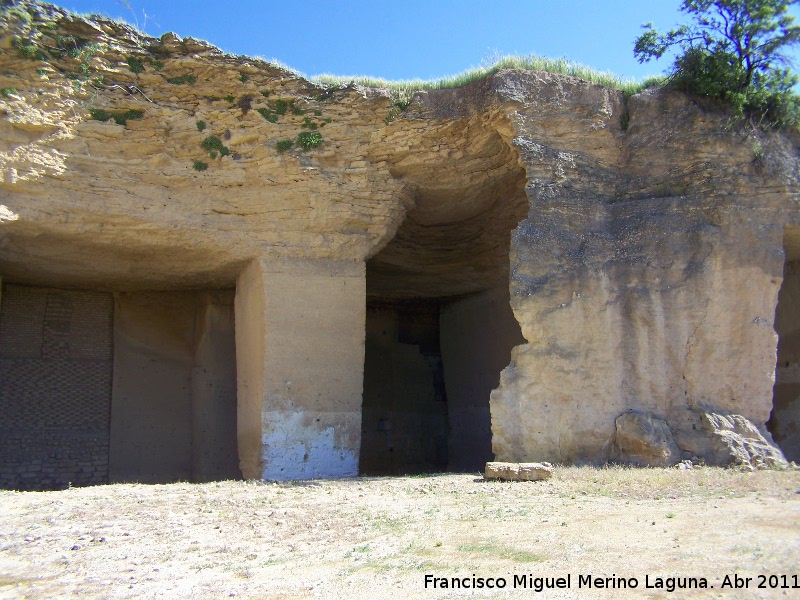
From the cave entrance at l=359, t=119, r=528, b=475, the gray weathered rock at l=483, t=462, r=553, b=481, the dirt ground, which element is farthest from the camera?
the cave entrance at l=359, t=119, r=528, b=475

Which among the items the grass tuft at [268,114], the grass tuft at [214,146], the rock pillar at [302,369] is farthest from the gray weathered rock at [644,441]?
the grass tuft at [214,146]

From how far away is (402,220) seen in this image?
35.7ft

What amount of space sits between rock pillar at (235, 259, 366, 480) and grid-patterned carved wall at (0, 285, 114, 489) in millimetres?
3011

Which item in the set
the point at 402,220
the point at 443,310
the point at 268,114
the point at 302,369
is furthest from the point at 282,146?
the point at 443,310

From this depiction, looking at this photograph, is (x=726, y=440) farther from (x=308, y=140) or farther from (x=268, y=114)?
(x=268, y=114)

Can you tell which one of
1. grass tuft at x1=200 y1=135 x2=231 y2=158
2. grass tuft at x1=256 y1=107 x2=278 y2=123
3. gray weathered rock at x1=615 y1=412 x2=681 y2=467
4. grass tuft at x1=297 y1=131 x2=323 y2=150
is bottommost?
gray weathered rock at x1=615 y1=412 x2=681 y2=467

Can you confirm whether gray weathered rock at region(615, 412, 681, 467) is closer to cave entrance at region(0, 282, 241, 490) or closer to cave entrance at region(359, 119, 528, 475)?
cave entrance at region(359, 119, 528, 475)

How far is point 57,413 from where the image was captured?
464 inches

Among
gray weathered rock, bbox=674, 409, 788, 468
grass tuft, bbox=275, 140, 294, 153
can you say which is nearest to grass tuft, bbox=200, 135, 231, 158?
grass tuft, bbox=275, 140, 294, 153

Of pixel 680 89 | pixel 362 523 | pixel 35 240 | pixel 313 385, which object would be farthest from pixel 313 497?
pixel 680 89

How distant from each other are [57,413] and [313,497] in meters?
6.29

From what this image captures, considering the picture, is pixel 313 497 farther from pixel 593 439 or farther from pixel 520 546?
pixel 593 439

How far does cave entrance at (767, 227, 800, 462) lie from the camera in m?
10.3

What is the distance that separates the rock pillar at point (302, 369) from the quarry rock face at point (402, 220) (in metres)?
0.03
